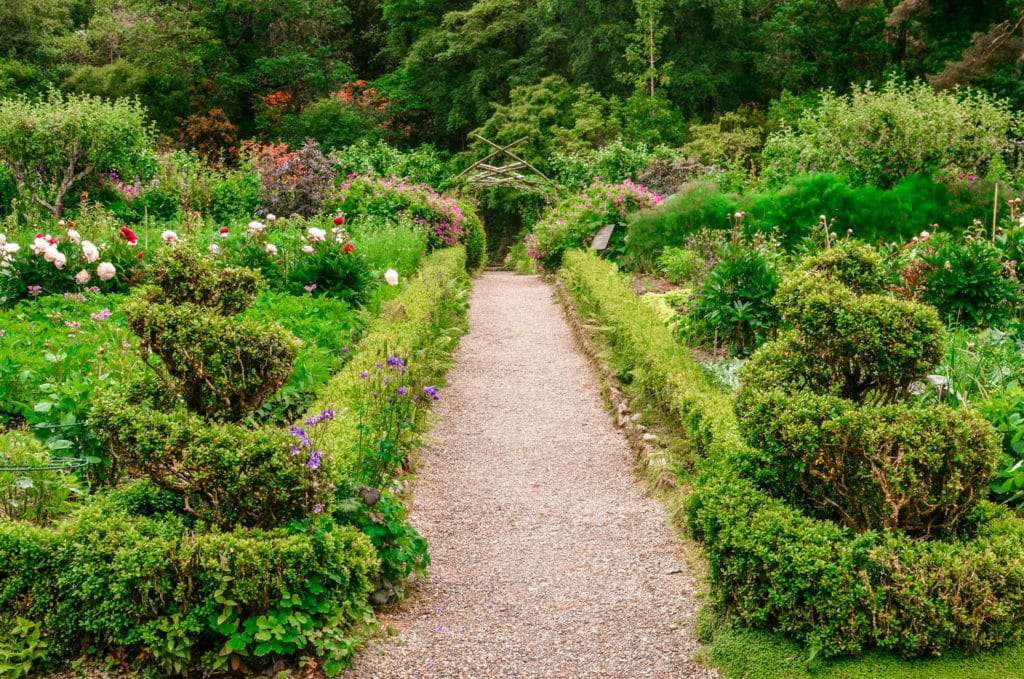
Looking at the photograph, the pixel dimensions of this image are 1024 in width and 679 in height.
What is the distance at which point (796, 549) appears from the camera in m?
3.19

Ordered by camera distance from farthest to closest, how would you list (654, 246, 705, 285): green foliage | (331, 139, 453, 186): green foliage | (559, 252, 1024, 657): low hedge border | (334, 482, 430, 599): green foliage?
(331, 139, 453, 186): green foliage, (654, 246, 705, 285): green foliage, (334, 482, 430, 599): green foliage, (559, 252, 1024, 657): low hedge border

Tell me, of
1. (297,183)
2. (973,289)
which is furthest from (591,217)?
(973,289)

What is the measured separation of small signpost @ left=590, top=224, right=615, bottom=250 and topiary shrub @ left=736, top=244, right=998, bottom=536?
1011 cm

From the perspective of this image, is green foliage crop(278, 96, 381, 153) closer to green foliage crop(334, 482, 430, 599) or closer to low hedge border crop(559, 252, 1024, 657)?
green foliage crop(334, 482, 430, 599)

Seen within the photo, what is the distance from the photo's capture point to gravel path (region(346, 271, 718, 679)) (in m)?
3.52

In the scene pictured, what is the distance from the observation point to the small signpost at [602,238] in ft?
46.4

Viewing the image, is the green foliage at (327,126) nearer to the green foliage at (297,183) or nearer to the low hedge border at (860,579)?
the green foliage at (297,183)

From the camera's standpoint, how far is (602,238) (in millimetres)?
14461

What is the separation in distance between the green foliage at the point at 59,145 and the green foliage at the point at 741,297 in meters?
9.88

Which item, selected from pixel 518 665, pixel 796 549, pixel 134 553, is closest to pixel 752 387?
pixel 796 549

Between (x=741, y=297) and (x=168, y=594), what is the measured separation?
16.5 ft

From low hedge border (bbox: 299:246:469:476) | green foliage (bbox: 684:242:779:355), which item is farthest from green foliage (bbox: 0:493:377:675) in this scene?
green foliage (bbox: 684:242:779:355)

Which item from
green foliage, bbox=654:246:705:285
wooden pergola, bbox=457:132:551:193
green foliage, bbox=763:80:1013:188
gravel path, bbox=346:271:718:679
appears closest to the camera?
gravel path, bbox=346:271:718:679

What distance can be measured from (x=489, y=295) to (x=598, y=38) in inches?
550
